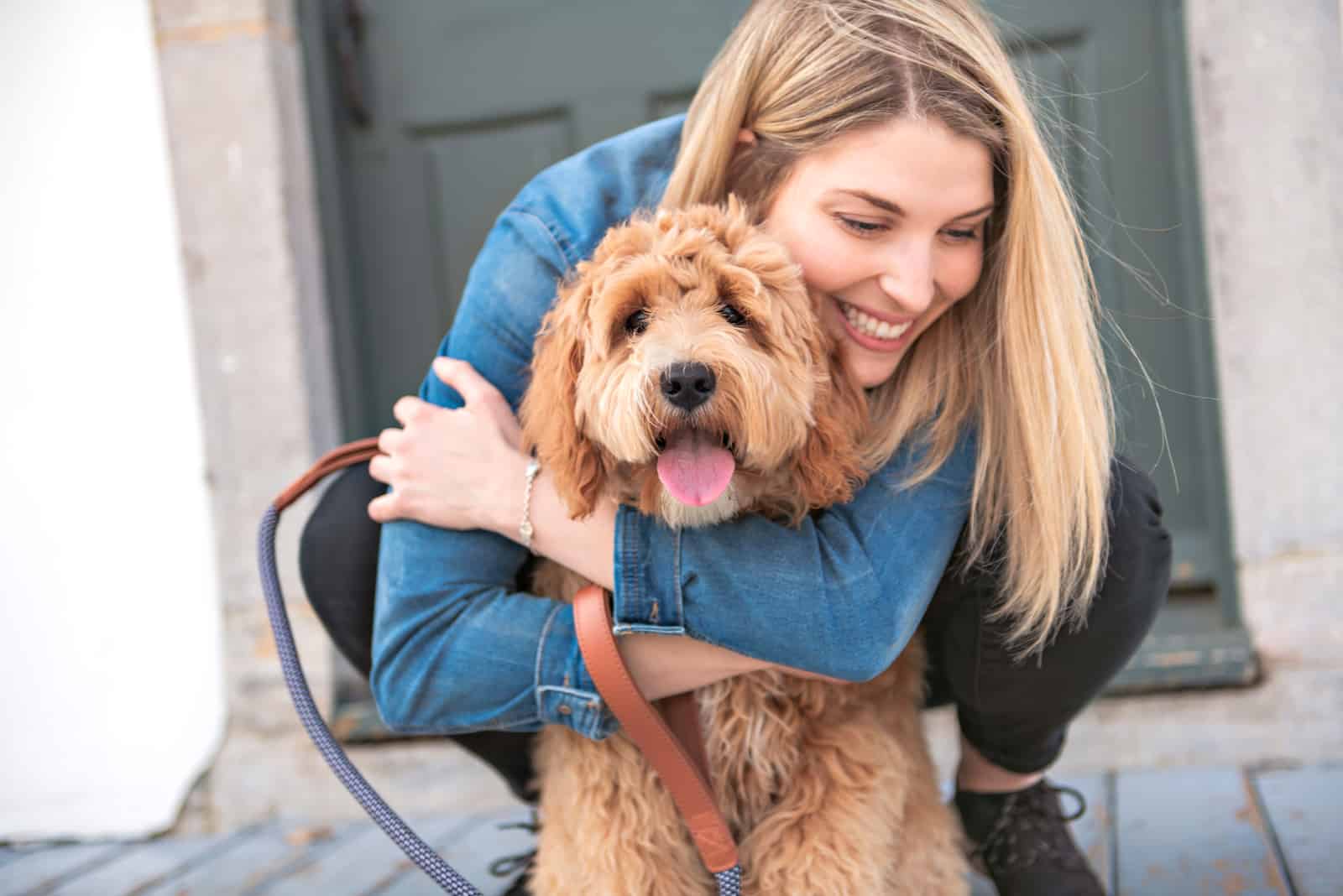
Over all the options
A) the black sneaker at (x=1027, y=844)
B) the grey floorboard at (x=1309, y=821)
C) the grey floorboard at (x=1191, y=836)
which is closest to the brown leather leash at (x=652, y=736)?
the black sneaker at (x=1027, y=844)

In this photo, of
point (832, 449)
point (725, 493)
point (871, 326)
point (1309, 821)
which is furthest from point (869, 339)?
point (1309, 821)

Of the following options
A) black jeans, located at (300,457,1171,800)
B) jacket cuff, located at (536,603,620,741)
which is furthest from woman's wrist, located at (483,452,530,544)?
black jeans, located at (300,457,1171,800)

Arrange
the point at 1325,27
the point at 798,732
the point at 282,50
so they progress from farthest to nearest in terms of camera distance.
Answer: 1. the point at 282,50
2. the point at 1325,27
3. the point at 798,732

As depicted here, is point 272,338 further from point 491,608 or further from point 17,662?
point 491,608

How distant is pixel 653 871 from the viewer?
175 centimetres

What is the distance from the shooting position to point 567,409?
1646 millimetres

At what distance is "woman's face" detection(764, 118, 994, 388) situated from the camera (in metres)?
1.71

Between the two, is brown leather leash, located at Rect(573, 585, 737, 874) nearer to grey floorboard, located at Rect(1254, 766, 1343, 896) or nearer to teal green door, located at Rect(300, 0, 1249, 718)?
grey floorboard, located at Rect(1254, 766, 1343, 896)

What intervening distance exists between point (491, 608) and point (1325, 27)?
2.46m

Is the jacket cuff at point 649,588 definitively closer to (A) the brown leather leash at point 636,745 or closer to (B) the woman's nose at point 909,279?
(A) the brown leather leash at point 636,745

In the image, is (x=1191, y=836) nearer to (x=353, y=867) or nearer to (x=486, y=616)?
(x=486, y=616)

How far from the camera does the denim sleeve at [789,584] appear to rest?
167 cm

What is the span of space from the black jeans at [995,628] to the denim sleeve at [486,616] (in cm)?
19

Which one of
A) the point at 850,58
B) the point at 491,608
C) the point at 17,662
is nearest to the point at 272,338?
the point at 17,662
